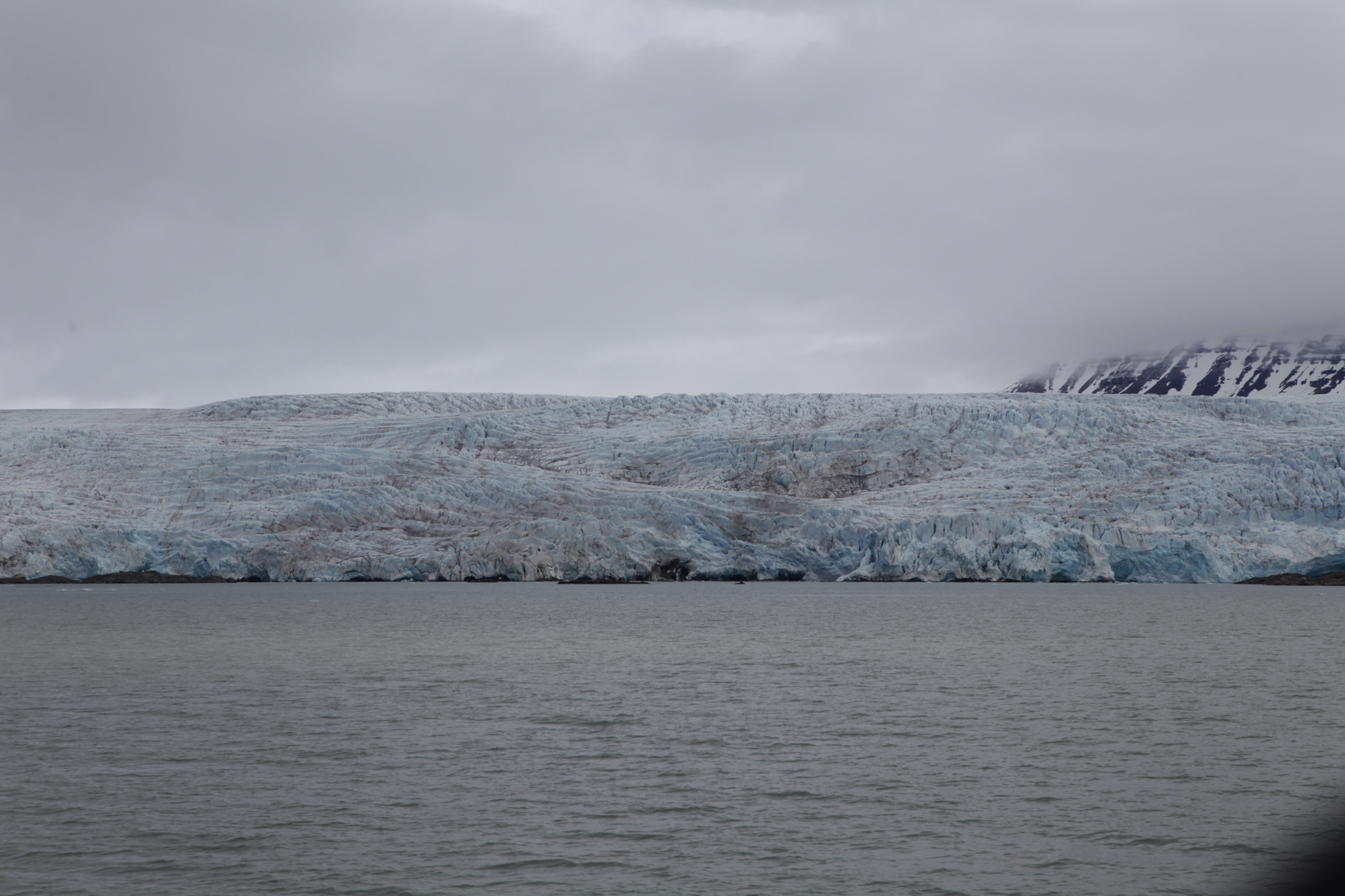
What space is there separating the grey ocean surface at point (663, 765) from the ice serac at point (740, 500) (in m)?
22.7

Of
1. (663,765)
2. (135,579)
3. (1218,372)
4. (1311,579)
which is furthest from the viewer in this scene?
(1218,372)

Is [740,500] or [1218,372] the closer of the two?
[740,500]

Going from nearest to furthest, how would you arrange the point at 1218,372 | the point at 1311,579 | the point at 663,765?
the point at 663,765
the point at 1311,579
the point at 1218,372

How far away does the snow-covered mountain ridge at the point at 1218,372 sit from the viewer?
16538cm

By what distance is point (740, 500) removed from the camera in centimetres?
5588

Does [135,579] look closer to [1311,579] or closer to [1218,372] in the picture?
[1311,579]

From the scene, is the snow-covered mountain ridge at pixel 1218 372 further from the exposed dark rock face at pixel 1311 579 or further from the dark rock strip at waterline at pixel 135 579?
the dark rock strip at waterline at pixel 135 579

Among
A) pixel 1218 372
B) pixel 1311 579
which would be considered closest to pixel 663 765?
pixel 1311 579

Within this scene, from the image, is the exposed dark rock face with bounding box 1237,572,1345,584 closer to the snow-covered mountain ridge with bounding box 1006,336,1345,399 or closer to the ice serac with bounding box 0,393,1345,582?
the ice serac with bounding box 0,393,1345,582

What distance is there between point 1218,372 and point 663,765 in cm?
18244

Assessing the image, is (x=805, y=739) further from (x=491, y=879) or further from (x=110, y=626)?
(x=110, y=626)

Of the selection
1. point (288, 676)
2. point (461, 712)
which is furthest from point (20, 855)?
point (288, 676)

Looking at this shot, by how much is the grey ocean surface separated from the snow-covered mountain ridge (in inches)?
5733

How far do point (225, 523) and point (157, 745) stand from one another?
136ft
